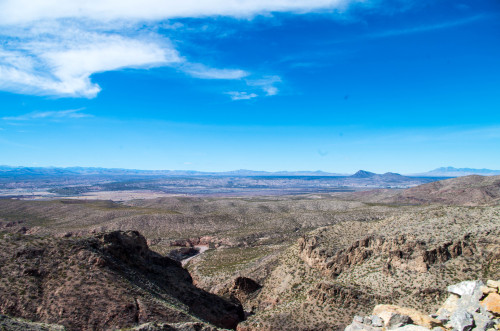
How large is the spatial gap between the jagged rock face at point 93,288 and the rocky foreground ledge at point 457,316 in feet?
44.2

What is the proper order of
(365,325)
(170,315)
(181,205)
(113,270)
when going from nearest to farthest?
(365,325) < (170,315) < (113,270) < (181,205)

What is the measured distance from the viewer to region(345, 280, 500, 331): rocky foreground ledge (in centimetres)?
1922

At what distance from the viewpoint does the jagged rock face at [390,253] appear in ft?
110

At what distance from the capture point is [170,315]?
24750 mm

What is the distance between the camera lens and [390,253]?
1427 inches

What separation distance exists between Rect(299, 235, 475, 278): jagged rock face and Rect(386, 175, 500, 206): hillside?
328ft

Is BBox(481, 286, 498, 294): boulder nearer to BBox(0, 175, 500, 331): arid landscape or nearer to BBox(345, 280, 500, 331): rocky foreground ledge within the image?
BBox(345, 280, 500, 331): rocky foreground ledge

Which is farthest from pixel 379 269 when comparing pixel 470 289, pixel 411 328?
pixel 411 328

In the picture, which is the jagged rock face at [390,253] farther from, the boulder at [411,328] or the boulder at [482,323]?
the boulder at [411,328]

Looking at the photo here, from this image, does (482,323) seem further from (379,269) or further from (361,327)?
(379,269)

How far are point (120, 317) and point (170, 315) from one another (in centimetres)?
341

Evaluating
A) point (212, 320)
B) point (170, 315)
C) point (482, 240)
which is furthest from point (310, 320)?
point (482, 240)

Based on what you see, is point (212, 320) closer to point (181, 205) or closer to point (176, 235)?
point (176, 235)

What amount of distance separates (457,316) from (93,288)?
24.5 meters
